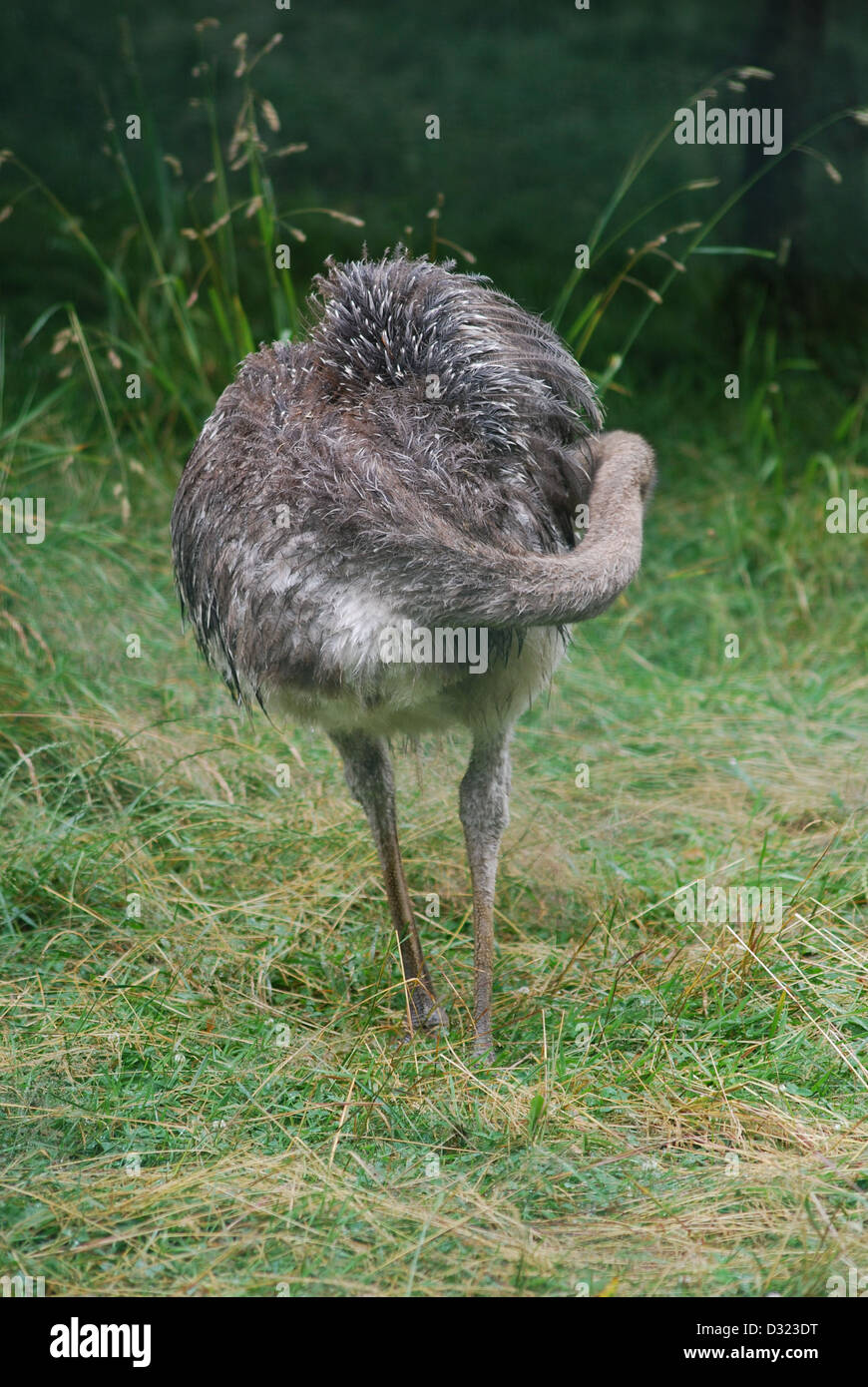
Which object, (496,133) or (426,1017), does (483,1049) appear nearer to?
(426,1017)

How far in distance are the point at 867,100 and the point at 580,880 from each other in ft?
23.0

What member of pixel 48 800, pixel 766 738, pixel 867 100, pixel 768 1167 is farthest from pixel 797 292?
pixel 768 1167

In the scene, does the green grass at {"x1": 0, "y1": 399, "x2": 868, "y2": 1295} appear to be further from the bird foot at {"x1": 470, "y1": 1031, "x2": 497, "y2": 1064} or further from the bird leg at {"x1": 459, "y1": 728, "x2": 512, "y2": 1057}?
the bird leg at {"x1": 459, "y1": 728, "x2": 512, "y2": 1057}

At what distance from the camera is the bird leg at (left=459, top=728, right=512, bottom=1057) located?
→ 3826mm

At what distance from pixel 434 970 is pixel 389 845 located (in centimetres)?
47

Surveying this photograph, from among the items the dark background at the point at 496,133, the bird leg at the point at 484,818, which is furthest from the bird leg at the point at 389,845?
the dark background at the point at 496,133

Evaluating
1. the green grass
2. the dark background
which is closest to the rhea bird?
the green grass

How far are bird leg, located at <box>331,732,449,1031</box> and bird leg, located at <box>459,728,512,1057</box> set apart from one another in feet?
0.47

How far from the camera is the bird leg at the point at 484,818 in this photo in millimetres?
3826

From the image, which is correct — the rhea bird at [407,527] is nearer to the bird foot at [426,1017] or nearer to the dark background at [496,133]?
the bird foot at [426,1017]
